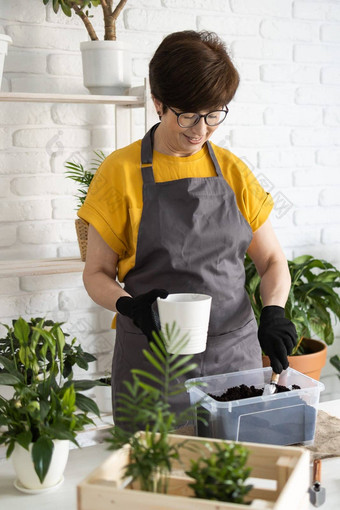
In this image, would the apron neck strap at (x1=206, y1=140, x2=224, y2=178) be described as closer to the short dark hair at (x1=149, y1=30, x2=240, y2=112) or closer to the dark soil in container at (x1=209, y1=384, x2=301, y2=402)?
the short dark hair at (x1=149, y1=30, x2=240, y2=112)

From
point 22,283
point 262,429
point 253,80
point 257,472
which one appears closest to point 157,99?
point 262,429

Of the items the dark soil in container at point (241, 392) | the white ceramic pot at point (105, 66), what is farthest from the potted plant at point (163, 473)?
the white ceramic pot at point (105, 66)

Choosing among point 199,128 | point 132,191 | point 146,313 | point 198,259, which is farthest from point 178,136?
point 146,313

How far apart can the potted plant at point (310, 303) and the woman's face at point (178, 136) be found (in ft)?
3.56

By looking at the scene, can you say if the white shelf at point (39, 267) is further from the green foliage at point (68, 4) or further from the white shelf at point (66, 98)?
the green foliage at point (68, 4)

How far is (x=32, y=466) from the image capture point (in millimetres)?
1146

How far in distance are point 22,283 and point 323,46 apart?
169 centimetres

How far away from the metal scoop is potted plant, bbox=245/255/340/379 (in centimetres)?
131

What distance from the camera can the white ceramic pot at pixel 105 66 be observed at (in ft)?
7.50

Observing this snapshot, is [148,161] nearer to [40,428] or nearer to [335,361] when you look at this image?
[40,428]

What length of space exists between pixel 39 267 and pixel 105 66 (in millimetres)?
733

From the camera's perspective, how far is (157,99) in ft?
5.25

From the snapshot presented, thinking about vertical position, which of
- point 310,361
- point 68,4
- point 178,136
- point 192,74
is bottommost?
point 310,361

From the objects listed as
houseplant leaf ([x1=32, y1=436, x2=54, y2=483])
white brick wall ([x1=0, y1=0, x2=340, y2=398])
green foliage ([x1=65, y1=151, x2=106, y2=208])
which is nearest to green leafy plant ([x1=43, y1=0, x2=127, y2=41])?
white brick wall ([x1=0, y1=0, x2=340, y2=398])
